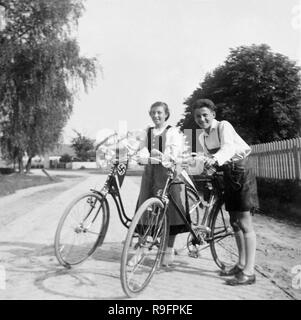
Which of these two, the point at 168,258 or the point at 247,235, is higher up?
the point at 247,235

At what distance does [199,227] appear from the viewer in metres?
4.51

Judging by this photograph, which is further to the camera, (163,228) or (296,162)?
(296,162)

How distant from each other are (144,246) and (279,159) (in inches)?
337

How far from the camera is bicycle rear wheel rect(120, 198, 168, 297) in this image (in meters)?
3.54

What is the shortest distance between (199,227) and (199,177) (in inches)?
23.4

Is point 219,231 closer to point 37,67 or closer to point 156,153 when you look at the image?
point 156,153

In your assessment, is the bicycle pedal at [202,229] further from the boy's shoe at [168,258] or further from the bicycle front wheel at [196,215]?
the boy's shoe at [168,258]

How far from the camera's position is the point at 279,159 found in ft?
38.6

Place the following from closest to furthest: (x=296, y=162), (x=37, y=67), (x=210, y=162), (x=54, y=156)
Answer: (x=210, y=162) → (x=296, y=162) → (x=37, y=67) → (x=54, y=156)

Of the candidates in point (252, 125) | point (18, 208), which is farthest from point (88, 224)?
point (252, 125)

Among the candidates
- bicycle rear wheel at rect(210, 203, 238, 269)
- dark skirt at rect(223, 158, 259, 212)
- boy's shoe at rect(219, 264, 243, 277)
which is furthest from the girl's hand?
boy's shoe at rect(219, 264, 243, 277)

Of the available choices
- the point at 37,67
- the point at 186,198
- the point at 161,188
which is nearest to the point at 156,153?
the point at 161,188

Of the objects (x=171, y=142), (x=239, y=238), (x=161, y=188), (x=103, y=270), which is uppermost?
(x=171, y=142)
